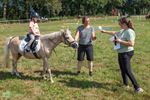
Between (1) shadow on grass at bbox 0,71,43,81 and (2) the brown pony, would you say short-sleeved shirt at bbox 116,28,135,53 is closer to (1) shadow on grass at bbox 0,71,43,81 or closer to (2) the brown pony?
(2) the brown pony

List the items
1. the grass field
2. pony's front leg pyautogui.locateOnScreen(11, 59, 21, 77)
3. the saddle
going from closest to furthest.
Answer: the grass field
the saddle
pony's front leg pyautogui.locateOnScreen(11, 59, 21, 77)

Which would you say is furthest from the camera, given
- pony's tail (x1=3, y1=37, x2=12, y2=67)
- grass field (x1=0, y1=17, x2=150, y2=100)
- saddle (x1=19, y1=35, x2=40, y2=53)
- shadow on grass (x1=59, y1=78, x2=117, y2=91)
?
pony's tail (x1=3, y1=37, x2=12, y2=67)

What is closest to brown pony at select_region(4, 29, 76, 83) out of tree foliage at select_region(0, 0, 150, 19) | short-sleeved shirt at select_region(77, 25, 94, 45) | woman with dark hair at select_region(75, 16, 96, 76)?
woman with dark hair at select_region(75, 16, 96, 76)

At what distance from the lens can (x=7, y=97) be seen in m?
9.93

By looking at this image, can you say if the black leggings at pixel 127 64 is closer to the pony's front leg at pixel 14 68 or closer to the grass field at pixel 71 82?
the grass field at pixel 71 82

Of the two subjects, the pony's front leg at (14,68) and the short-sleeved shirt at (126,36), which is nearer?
the short-sleeved shirt at (126,36)

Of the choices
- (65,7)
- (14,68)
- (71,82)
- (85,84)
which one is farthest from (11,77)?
(65,7)

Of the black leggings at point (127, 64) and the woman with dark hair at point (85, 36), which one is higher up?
the woman with dark hair at point (85, 36)

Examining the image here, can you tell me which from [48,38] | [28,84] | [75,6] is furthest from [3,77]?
[75,6]

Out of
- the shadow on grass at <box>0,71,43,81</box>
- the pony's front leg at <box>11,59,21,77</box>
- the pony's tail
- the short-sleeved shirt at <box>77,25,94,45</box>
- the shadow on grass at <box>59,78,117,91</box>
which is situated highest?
the short-sleeved shirt at <box>77,25,94,45</box>

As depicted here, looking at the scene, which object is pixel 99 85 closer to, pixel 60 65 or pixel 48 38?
pixel 48 38

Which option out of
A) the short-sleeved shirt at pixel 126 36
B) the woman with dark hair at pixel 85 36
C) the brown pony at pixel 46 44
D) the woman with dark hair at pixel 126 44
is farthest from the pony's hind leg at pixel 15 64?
the short-sleeved shirt at pixel 126 36

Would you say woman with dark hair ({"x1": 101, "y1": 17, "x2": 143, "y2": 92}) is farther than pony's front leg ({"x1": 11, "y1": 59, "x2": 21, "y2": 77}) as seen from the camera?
No

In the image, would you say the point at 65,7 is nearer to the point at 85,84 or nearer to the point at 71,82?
the point at 71,82
